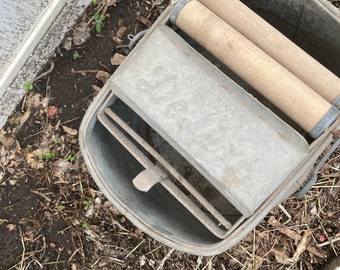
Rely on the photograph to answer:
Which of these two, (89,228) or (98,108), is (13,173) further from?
(98,108)

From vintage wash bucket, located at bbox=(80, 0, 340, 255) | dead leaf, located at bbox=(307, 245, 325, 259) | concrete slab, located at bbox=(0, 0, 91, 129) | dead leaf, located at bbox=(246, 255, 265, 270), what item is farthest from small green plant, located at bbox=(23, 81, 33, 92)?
dead leaf, located at bbox=(307, 245, 325, 259)

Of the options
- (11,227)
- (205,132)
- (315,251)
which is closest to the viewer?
(205,132)

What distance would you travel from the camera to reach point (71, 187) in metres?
1.67

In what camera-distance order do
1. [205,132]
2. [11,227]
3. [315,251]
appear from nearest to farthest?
[205,132] < [315,251] < [11,227]

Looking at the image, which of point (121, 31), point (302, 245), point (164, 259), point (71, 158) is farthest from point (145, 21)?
point (302, 245)

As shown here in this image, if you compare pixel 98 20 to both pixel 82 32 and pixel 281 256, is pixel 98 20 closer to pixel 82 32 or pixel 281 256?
pixel 82 32

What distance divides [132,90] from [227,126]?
222 millimetres

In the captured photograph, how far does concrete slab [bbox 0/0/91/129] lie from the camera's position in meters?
1.53

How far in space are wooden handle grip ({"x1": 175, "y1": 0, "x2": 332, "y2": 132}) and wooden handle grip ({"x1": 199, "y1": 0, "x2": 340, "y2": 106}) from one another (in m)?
0.03

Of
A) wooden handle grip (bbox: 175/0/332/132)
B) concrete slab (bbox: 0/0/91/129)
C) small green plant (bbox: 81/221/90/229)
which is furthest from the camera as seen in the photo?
small green plant (bbox: 81/221/90/229)

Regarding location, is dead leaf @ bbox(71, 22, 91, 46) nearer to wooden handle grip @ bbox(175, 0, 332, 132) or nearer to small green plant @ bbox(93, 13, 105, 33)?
small green plant @ bbox(93, 13, 105, 33)

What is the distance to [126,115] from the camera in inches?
54.4

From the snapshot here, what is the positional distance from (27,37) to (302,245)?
3.55 feet

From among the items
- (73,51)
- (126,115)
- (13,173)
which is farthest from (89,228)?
(73,51)
